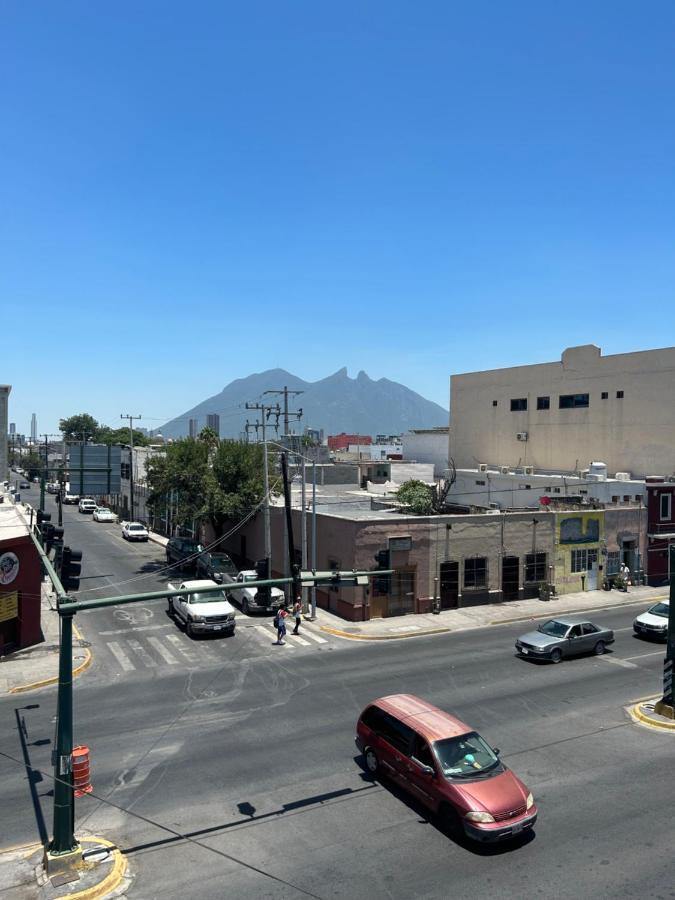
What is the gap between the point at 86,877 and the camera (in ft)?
35.7

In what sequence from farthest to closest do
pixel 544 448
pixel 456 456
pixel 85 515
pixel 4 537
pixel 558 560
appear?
pixel 85 515
pixel 456 456
pixel 544 448
pixel 558 560
pixel 4 537

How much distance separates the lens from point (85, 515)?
8231 cm

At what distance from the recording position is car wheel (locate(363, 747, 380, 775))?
14922mm

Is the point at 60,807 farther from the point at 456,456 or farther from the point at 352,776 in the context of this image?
the point at 456,456

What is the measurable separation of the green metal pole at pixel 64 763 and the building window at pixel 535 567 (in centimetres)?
2913

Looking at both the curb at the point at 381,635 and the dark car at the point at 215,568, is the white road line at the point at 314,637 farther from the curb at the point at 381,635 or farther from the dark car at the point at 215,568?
the dark car at the point at 215,568

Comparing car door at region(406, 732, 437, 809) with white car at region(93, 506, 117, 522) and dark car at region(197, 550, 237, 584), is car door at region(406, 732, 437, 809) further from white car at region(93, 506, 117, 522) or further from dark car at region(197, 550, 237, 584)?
white car at region(93, 506, 117, 522)

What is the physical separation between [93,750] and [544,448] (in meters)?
50.4

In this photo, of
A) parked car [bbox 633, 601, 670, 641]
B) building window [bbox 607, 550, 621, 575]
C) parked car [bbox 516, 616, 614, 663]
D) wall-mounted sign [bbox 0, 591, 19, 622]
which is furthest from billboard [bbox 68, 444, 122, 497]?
building window [bbox 607, 550, 621, 575]

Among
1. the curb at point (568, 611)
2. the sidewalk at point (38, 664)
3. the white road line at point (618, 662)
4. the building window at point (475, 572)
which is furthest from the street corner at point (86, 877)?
the building window at point (475, 572)

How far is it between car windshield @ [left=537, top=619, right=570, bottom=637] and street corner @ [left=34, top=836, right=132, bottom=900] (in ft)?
59.8

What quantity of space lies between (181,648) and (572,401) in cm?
4212

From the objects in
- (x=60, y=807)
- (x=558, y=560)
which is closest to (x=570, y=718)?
(x=60, y=807)

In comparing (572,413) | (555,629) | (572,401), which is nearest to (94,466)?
(555,629)
